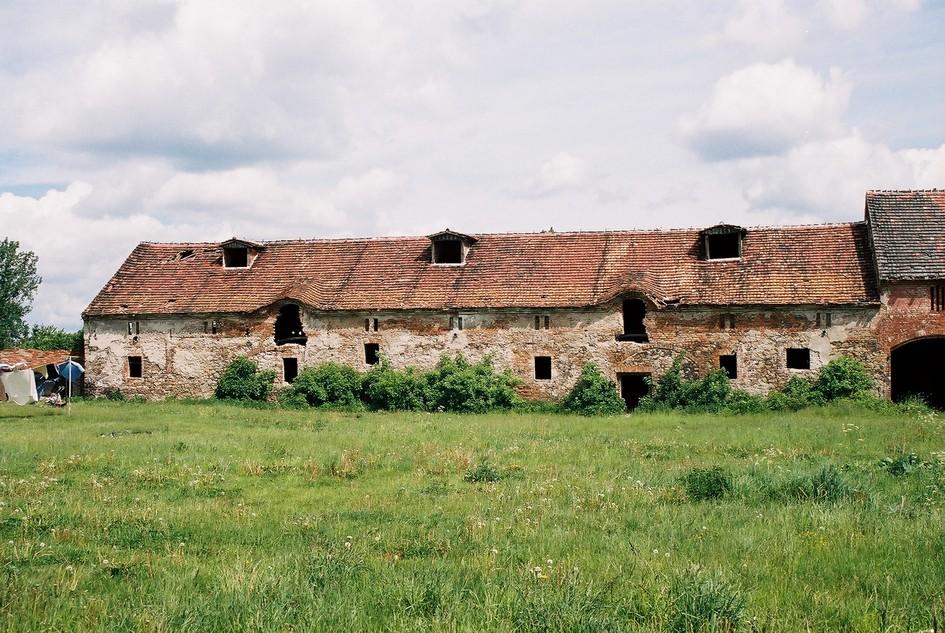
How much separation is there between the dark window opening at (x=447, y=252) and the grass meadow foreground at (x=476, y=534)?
52.4 ft

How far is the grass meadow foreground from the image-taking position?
6.27m

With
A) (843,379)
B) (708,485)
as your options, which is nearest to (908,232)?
(843,379)

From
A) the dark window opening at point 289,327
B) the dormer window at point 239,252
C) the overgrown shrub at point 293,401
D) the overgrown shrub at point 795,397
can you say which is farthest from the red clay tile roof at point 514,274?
the overgrown shrub at point 293,401

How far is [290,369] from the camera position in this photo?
32.7 metres

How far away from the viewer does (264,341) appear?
32.5 metres

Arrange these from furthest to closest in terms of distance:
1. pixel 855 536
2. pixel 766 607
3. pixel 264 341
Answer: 1. pixel 264 341
2. pixel 855 536
3. pixel 766 607

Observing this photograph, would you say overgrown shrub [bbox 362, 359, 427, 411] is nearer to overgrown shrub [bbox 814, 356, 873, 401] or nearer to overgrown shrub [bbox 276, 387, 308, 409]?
overgrown shrub [bbox 276, 387, 308, 409]

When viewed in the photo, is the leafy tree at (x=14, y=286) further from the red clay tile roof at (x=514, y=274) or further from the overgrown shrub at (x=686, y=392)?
the overgrown shrub at (x=686, y=392)

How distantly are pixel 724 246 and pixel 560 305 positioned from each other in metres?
7.50

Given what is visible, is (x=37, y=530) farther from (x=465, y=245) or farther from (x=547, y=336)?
(x=465, y=245)

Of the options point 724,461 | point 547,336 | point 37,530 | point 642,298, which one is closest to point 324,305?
point 547,336

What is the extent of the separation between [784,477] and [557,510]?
3.79 m

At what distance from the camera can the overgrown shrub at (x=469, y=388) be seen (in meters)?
29.4

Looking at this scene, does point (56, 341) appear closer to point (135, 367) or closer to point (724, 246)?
A: point (135, 367)
